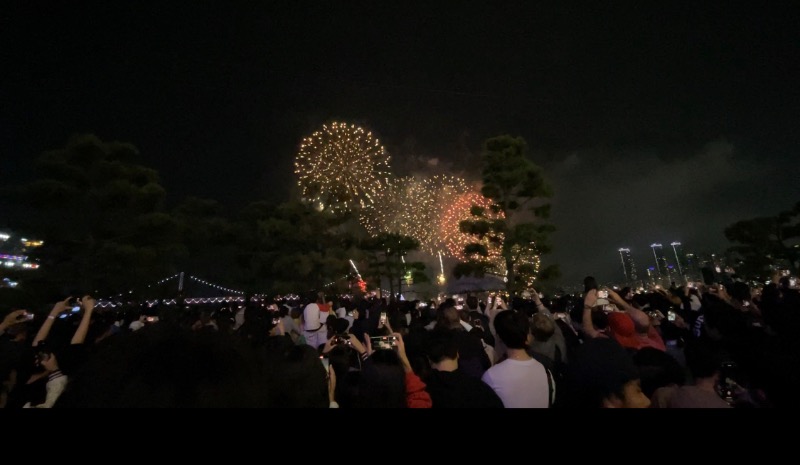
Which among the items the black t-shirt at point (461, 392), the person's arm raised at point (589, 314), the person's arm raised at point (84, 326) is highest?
the person's arm raised at point (84, 326)

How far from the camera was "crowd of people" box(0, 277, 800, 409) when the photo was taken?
1.16 meters

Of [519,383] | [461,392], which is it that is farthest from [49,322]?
[519,383]

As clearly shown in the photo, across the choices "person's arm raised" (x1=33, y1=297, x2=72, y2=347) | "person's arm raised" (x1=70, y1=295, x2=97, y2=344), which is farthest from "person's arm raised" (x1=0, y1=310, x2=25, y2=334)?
"person's arm raised" (x1=70, y1=295, x2=97, y2=344)

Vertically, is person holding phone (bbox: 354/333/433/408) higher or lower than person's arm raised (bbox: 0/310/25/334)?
lower

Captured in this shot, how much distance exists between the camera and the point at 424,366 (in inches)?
154

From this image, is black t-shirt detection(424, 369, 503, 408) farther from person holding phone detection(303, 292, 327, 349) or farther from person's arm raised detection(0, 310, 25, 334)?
person's arm raised detection(0, 310, 25, 334)

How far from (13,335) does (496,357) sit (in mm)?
6266

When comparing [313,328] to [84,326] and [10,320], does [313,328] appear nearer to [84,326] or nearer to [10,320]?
[84,326]

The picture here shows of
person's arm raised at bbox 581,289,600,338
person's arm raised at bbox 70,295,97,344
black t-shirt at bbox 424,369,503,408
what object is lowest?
black t-shirt at bbox 424,369,503,408

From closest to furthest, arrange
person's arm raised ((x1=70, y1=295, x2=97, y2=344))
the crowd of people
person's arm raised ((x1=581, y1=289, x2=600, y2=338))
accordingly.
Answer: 1. the crowd of people
2. person's arm raised ((x1=70, y1=295, x2=97, y2=344))
3. person's arm raised ((x1=581, y1=289, x2=600, y2=338))

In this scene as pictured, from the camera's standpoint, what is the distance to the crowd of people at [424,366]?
116cm

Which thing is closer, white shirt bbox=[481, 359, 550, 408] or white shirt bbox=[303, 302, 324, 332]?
white shirt bbox=[481, 359, 550, 408]

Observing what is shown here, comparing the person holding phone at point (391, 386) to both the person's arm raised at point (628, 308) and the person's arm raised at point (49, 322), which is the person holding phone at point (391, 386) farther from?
the person's arm raised at point (628, 308)

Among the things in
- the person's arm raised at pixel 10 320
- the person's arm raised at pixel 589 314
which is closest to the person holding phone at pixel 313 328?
the person's arm raised at pixel 10 320
